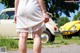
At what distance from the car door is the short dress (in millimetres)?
10283

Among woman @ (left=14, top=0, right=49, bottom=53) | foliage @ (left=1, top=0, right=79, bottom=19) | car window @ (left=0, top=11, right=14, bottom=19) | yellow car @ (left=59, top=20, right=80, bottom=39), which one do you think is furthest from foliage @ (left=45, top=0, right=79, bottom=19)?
woman @ (left=14, top=0, right=49, bottom=53)

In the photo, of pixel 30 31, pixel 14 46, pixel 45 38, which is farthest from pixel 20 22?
pixel 45 38

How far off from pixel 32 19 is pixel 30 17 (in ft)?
0.16

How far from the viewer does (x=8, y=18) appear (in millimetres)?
16344

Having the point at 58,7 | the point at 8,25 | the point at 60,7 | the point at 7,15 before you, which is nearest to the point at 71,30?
the point at 7,15

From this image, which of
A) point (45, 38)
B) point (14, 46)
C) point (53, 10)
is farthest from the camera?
point (53, 10)

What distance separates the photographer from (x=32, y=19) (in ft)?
19.0

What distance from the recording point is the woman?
5.78m

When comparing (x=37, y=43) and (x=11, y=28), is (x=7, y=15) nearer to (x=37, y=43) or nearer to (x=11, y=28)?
(x=11, y=28)

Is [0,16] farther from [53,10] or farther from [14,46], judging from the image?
[53,10]

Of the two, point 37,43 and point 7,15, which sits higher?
point 7,15

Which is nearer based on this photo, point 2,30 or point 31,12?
point 31,12

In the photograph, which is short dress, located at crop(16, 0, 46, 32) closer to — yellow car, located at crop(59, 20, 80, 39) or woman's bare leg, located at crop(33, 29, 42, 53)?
woman's bare leg, located at crop(33, 29, 42, 53)

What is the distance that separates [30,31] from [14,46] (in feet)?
22.0
